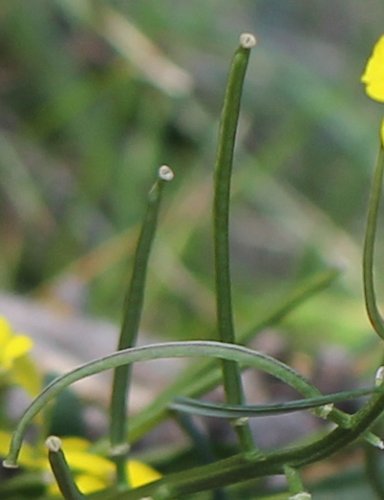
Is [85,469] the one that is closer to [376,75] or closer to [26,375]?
[26,375]

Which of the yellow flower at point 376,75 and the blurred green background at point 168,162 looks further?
the blurred green background at point 168,162

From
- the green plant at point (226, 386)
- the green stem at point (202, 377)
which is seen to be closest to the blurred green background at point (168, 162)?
the green stem at point (202, 377)

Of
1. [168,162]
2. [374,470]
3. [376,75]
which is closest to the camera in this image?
[376,75]

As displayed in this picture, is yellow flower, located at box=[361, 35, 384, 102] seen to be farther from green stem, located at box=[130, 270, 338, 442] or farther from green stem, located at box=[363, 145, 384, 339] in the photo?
green stem, located at box=[130, 270, 338, 442]

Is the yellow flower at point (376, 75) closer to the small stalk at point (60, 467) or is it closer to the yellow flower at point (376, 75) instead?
the yellow flower at point (376, 75)

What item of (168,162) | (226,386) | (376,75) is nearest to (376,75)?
(376,75)

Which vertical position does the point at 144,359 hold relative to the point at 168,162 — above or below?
below
